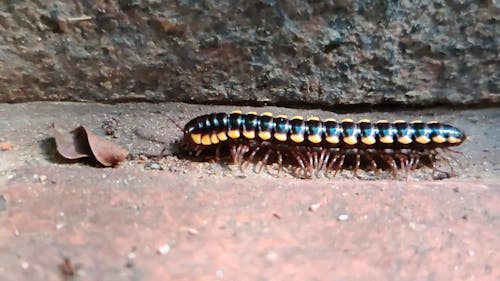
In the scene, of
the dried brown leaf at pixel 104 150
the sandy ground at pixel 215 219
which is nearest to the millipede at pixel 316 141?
the sandy ground at pixel 215 219

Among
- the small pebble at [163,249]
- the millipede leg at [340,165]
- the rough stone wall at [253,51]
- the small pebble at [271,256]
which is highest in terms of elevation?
the rough stone wall at [253,51]

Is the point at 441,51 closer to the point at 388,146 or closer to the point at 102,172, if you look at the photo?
the point at 388,146

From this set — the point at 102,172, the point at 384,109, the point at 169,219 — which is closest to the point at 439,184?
the point at 384,109

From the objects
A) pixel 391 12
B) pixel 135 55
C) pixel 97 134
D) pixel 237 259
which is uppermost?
pixel 391 12

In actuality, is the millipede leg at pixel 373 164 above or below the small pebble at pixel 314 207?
above

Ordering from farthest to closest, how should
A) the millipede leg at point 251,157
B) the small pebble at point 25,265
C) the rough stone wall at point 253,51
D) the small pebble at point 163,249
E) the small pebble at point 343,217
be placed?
1. the millipede leg at point 251,157
2. the rough stone wall at point 253,51
3. the small pebble at point 343,217
4. the small pebble at point 163,249
5. the small pebble at point 25,265

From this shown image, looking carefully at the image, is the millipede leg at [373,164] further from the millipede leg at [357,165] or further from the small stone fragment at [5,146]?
the small stone fragment at [5,146]

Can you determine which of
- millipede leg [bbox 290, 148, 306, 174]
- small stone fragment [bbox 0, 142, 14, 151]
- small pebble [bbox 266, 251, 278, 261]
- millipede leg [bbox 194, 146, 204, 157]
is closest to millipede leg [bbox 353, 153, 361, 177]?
millipede leg [bbox 290, 148, 306, 174]
